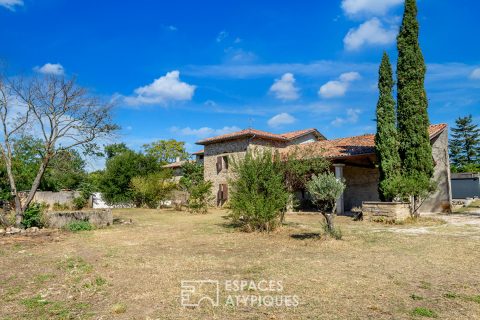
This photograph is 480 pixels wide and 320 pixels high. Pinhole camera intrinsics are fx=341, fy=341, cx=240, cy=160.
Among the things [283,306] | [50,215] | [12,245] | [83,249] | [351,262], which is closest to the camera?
[283,306]

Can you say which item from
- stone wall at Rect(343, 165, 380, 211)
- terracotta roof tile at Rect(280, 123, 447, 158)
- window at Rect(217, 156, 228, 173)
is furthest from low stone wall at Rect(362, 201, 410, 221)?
window at Rect(217, 156, 228, 173)

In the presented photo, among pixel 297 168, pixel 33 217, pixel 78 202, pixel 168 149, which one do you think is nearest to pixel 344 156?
pixel 297 168

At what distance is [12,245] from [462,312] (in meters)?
10.4

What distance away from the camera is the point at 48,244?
951 cm

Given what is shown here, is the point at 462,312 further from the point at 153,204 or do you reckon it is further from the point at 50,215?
the point at 153,204

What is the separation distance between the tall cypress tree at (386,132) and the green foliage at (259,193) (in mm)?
6373

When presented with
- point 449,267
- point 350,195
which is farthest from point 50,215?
point 350,195

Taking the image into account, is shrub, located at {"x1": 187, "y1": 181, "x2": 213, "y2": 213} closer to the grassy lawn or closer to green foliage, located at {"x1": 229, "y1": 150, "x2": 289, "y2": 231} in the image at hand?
green foliage, located at {"x1": 229, "y1": 150, "x2": 289, "y2": 231}

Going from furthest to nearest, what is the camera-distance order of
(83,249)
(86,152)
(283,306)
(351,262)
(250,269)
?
1. (86,152)
2. (83,249)
3. (351,262)
4. (250,269)
5. (283,306)

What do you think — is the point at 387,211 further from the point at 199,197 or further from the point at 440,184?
the point at 199,197

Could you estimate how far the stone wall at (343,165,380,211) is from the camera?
19766 mm

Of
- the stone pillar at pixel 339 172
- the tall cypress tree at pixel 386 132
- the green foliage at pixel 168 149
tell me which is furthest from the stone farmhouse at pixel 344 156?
the green foliage at pixel 168 149

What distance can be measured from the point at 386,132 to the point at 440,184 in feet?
18.5

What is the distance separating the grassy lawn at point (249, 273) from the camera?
4.16 metres
